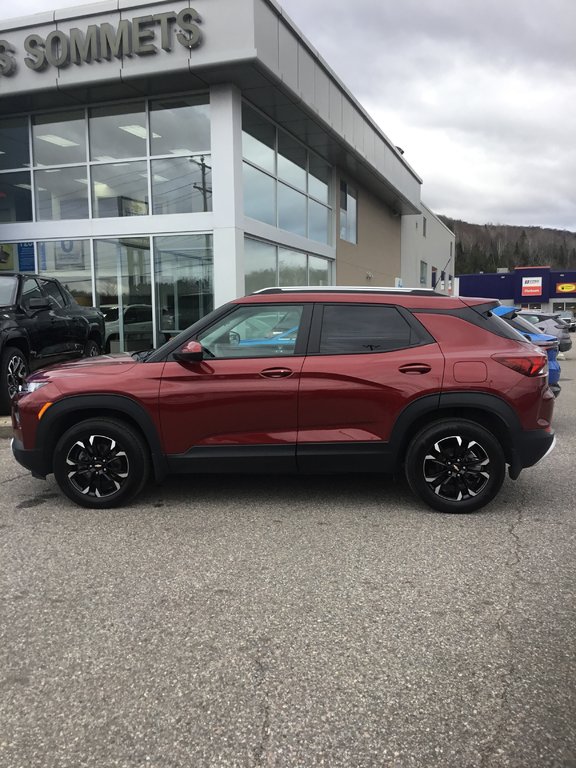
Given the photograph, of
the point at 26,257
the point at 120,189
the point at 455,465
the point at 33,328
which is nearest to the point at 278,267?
the point at 120,189

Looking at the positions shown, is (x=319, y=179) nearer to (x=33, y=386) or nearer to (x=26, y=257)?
(x=26, y=257)

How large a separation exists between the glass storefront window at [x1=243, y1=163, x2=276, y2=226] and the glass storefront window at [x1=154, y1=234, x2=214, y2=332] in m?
1.40

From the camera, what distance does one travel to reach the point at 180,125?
12656mm

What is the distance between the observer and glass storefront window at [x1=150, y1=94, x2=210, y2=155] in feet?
40.8

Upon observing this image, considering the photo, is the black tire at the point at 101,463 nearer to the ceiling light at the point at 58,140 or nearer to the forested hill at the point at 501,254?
the ceiling light at the point at 58,140

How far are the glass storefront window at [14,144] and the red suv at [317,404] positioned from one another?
11300 mm

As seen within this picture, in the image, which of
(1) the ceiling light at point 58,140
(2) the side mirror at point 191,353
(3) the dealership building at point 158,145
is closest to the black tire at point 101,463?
(2) the side mirror at point 191,353

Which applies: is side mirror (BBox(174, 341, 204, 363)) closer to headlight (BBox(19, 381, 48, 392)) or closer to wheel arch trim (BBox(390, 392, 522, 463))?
headlight (BBox(19, 381, 48, 392))

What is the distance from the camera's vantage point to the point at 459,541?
402cm

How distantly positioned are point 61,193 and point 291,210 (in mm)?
5608

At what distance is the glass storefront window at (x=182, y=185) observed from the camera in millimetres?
12492

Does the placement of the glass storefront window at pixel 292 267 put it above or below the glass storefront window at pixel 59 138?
below

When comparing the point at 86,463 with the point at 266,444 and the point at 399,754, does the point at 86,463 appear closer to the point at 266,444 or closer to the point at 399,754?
the point at 266,444

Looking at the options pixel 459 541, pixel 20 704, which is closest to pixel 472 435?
pixel 459 541
